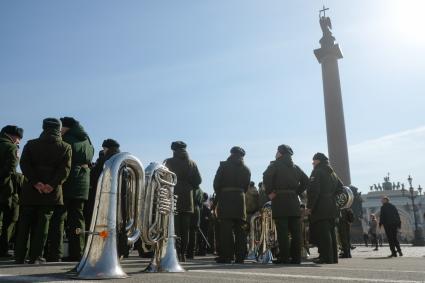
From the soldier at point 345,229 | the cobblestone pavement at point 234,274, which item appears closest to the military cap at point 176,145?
the cobblestone pavement at point 234,274

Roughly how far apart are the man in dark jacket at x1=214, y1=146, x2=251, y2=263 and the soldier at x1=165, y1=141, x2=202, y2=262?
0.52 meters

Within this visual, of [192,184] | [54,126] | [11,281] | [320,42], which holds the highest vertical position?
[320,42]

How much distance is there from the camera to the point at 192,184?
834 cm

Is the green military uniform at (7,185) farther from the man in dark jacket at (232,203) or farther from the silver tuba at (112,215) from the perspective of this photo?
the man in dark jacket at (232,203)

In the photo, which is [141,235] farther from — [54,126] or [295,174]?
[295,174]

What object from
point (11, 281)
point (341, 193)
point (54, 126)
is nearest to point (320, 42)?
point (341, 193)

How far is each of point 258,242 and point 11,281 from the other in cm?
678

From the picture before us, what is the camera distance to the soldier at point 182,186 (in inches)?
315

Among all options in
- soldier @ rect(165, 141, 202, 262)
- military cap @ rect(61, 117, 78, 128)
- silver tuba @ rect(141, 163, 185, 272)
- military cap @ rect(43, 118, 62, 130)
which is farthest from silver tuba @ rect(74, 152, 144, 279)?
soldier @ rect(165, 141, 202, 262)

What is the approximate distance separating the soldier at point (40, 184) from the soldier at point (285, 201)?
11.4ft

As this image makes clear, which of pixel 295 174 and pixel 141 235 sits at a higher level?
pixel 295 174

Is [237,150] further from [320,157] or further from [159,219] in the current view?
[159,219]

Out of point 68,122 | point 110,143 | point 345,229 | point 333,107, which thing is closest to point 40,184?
point 68,122

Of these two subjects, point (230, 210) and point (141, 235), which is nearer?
point (141, 235)
